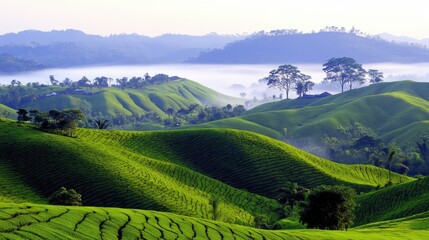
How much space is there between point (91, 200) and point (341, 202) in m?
51.7

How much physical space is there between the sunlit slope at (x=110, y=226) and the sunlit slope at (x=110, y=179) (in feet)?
141

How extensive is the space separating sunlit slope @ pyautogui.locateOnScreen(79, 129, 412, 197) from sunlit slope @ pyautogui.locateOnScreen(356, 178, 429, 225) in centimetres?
2089

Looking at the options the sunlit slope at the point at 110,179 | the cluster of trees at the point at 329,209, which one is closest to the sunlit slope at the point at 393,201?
the sunlit slope at the point at 110,179

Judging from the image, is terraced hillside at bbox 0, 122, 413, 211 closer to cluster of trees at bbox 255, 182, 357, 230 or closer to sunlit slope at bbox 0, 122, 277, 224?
sunlit slope at bbox 0, 122, 277, 224

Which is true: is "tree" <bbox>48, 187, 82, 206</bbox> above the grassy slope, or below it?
above

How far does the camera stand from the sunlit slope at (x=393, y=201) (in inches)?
3607

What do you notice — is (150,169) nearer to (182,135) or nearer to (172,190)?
(172,190)

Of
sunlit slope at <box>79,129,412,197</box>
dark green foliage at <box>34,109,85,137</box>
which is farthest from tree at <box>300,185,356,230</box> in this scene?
dark green foliage at <box>34,109,85,137</box>

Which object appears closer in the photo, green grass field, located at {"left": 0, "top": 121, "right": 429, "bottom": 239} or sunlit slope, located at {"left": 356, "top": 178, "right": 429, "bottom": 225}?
green grass field, located at {"left": 0, "top": 121, "right": 429, "bottom": 239}

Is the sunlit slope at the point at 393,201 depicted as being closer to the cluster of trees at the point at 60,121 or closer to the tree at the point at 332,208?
the tree at the point at 332,208

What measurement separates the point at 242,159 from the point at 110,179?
46.1 meters

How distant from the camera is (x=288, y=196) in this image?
106 metres

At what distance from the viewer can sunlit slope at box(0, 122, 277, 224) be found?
97562mm

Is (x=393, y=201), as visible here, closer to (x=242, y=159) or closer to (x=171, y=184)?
(x=242, y=159)
